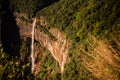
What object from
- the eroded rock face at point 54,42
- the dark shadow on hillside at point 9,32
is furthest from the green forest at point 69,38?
the eroded rock face at point 54,42

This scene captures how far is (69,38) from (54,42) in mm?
4625

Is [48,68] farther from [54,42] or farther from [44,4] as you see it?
[44,4]

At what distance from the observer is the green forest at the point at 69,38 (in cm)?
1237

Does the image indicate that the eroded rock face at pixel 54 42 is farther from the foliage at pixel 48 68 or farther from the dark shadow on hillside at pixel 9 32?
the dark shadow on hillside at pixel 9 32

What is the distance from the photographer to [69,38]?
2661cm

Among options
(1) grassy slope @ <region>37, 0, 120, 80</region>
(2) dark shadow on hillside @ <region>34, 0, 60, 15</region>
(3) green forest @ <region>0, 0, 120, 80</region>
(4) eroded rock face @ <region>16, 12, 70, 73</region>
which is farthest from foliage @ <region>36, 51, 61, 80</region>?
(2) dark shadow on hillside @ <region>34, 0, 60, 15</region>

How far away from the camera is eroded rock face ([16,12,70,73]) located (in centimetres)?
2738

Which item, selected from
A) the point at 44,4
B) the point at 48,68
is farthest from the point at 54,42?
the point at 44,4

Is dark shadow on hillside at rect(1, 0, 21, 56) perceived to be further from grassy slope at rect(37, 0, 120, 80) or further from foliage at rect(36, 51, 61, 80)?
grassy slope at rect(37, 0, 120, 80)

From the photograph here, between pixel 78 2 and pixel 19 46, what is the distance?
57.0 feet

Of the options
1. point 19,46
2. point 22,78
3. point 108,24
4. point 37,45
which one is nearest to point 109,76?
point 22,78

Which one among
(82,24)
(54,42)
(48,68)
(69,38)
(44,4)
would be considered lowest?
(48,68)

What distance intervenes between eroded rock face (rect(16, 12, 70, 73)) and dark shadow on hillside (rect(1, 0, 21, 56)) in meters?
2.65

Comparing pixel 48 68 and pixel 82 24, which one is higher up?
pixel 82 24
